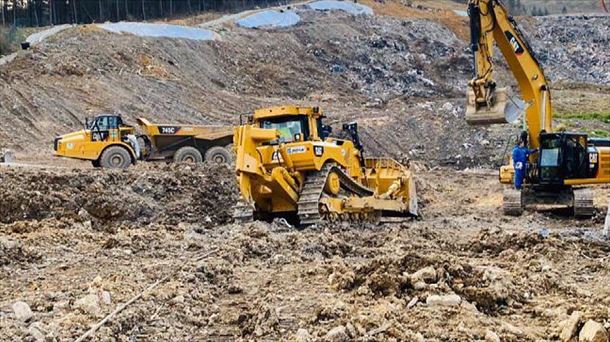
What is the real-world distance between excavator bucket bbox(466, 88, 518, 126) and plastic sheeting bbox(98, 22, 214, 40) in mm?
27089

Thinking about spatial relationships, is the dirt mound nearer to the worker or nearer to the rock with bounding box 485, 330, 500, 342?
the worker

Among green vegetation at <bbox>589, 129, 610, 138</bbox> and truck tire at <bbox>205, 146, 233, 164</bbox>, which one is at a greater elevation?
truck tire at <bbox>205, 146, 233, 164</bbox>

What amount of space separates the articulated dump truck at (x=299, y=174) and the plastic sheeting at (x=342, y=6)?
45.7 metres

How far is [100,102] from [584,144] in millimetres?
18599

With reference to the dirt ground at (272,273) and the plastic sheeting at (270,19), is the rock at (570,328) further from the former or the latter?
A: the plastic sheeting at (270,19)

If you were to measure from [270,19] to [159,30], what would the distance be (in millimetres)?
12816

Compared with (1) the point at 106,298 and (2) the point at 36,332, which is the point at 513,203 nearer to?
(1) the point at 106,298

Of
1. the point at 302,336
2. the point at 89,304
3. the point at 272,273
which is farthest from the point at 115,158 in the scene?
the point at 302,336

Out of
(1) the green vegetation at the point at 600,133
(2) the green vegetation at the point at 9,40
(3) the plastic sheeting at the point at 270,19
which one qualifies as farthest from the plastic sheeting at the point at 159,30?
(1) the green vegetation at the point at 600,133

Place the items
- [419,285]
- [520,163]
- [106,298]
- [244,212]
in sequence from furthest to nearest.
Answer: [520,163] → [244,212] → [419,285] → [106,298]

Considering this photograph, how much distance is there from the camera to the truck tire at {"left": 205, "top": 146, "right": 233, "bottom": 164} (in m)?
22.6

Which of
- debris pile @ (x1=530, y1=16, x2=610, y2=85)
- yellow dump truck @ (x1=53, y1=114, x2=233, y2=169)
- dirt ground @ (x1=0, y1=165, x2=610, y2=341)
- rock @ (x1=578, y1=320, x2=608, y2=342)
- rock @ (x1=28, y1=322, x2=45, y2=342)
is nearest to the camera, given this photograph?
rock @ (x1=578, y1=320, x2=608, y2=342)

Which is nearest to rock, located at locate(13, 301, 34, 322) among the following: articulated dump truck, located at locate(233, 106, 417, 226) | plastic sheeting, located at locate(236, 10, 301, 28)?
articulated dump truck, located at locate(233, 106, 417, 226)

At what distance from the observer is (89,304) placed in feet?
23.6
